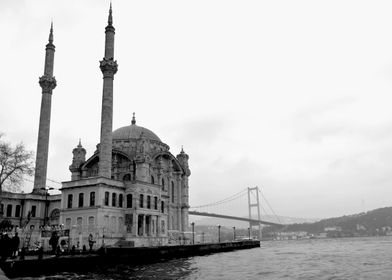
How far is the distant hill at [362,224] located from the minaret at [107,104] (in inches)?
5427

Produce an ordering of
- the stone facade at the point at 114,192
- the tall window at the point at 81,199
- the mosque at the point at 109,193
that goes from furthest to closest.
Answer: the tall window at the point at 81,199 < the mosque at the point at 109,193 < the stone facade at the point at 114,192

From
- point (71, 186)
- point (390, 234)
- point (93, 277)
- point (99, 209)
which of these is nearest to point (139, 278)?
point (93, 277)

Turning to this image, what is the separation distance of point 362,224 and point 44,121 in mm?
158759

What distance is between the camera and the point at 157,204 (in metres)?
52.0

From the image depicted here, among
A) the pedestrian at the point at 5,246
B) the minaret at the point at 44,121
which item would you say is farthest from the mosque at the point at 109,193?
the pedestrian at the point at 5,246

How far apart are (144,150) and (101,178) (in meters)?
10.8

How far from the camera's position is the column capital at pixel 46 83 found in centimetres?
5713

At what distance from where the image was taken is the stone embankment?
26978 mm

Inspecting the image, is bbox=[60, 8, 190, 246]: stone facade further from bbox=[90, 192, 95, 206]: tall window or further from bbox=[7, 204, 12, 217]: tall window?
bbox=[7, 204, 12, 217]: tall window

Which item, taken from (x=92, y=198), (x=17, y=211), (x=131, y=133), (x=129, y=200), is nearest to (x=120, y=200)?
(x=129, y=200)

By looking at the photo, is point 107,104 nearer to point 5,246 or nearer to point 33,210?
point 33,210

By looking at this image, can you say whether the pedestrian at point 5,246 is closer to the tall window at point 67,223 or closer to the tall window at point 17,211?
the tall window at point 67,223

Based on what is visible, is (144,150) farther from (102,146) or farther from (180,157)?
(180,157)

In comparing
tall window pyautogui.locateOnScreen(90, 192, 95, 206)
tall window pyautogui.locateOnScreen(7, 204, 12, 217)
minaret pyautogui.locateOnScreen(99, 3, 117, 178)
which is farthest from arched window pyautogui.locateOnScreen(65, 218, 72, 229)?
tall window pyautogui.locateOnScreen(7, 204, 12, 217)
